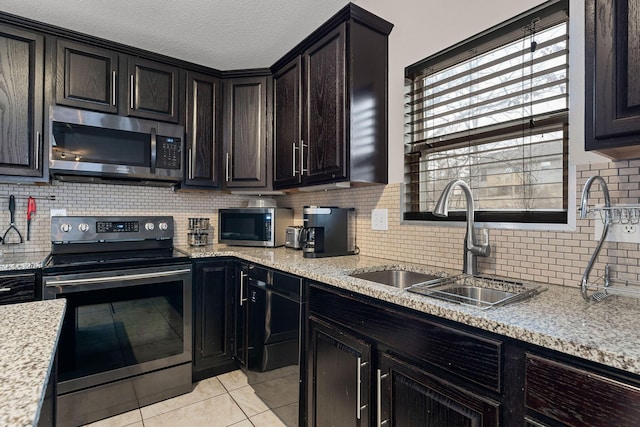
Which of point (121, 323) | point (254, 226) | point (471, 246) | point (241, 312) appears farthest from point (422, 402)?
point (254, 226)

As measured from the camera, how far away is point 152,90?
92.7 inches

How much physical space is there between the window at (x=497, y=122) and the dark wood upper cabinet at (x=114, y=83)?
170 cm

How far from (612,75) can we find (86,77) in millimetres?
2663

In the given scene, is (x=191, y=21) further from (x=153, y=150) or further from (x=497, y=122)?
(x=497, y=122)

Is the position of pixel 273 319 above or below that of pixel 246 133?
below

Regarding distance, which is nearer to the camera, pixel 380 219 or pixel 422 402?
pixel 422 402

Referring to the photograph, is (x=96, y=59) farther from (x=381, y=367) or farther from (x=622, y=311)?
(x=622, y=311)

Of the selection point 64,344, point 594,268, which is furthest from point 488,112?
point 64,344

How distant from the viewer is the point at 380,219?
2.04 metres

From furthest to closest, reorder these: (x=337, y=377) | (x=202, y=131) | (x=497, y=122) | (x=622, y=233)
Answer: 1. (x=202, y=131)
2. (x=497, y=122)
3. (x=337, y=377)
4. (x=622, y=233)

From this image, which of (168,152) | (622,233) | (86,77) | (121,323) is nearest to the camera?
(622,233)

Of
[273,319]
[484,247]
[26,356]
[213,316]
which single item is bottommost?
[213,316]

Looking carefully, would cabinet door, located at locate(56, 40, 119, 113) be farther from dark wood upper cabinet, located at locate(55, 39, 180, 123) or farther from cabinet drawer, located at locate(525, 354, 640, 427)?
cabinet drawer, located at locate(525, 354, 640, 427)

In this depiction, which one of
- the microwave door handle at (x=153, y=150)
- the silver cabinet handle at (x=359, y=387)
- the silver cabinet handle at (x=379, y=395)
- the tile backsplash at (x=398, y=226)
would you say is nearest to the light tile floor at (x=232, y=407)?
the silver cabinet handle at (x=359, y=387)
